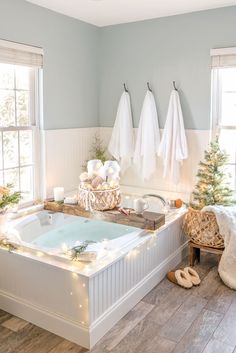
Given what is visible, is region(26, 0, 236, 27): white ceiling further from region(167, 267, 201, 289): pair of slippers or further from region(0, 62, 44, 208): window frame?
region(167, 267, 201, 289): pair of slippers

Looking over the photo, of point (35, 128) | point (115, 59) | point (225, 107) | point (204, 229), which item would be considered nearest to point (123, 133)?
point (115, 59)

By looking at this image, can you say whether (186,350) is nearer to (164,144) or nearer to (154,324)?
(154,324)

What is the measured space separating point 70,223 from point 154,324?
4.35 feet

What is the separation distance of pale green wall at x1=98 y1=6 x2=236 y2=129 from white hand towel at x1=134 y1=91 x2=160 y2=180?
97 millimetres

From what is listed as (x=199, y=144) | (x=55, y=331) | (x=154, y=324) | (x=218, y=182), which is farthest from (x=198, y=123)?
(x=55, y=331)

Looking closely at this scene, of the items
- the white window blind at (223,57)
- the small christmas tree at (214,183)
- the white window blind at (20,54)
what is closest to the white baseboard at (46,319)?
the small christmas tree at (214,183)

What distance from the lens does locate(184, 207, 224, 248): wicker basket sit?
3.29 m

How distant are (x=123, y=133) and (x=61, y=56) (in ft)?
3.62

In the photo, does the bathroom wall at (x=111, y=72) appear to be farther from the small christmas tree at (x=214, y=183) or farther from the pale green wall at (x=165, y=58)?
the small christmas tree at (x=214, y=183)

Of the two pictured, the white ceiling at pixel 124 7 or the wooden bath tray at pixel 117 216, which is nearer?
the wooden bath tray at pixel 117 216

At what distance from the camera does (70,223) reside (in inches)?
A: 138

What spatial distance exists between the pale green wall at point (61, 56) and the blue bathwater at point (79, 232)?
1.11m

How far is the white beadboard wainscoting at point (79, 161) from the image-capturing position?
399cm

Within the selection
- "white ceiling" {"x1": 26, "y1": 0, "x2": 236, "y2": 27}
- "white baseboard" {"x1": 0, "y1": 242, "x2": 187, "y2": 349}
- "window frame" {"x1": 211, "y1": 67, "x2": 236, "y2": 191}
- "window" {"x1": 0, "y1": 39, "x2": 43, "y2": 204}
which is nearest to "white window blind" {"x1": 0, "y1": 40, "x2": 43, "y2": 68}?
"window" {"x1": 0, "y1": 39, "x2": 43, "y2": 204}
